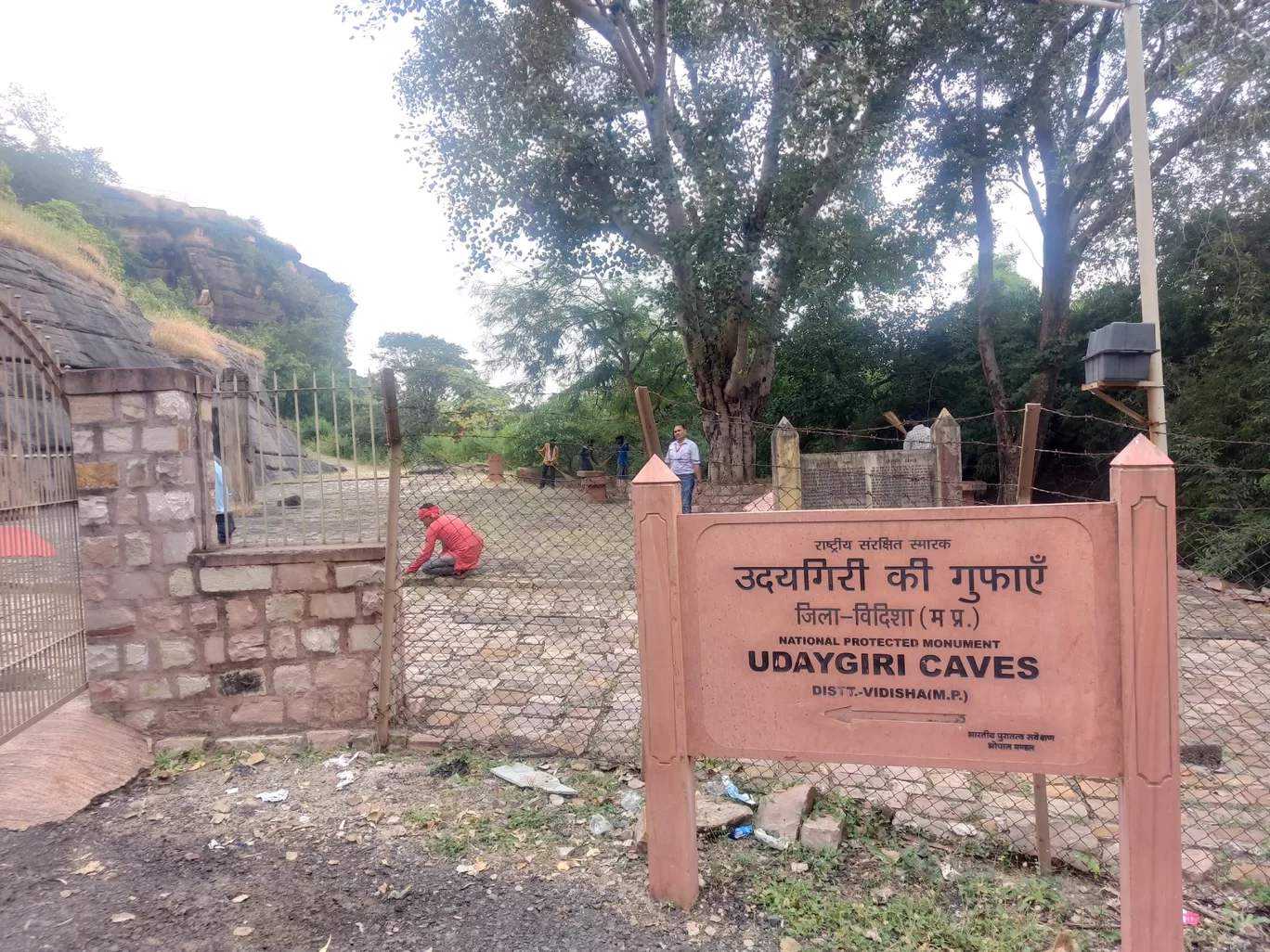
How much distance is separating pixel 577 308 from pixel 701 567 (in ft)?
73.3

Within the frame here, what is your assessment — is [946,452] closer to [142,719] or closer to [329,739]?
[329,739]

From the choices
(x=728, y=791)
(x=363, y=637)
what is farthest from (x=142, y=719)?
(x=728, y=791)

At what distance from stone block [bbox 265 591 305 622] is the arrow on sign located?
9.48ft

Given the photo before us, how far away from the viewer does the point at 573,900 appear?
9.25ft

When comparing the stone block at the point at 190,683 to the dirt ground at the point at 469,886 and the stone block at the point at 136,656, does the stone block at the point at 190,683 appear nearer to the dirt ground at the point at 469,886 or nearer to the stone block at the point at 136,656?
the stone block at the point at 136,656

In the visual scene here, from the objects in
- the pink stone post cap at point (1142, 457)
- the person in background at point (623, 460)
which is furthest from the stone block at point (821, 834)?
the person in background at point (623, 460)

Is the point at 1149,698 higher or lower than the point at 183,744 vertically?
higher

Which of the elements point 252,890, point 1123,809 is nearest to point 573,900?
point 252,890

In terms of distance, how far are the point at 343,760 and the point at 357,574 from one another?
951 millimetres

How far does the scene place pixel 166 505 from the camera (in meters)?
4.07

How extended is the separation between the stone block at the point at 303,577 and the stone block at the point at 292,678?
0.43 m

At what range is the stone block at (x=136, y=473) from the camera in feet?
13.3

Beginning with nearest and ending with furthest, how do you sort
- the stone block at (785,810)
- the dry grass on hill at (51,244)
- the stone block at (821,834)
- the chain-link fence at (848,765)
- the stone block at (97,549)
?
the stone block at (821,834), the stone block at (785,810), the chain-link fence at (848,765), the stone block at (97,549), the dry grass on hill at (51,244)

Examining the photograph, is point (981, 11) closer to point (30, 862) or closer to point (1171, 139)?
point (1171, 139)
